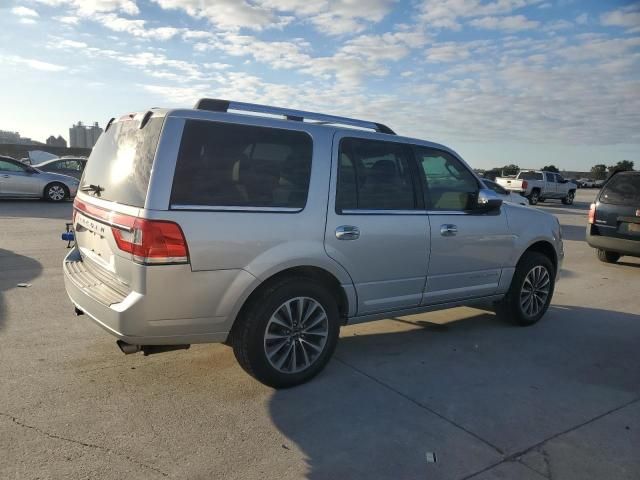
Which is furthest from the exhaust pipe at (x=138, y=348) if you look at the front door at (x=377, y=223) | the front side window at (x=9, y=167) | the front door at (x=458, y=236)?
the front side window at (x=9, y=167)

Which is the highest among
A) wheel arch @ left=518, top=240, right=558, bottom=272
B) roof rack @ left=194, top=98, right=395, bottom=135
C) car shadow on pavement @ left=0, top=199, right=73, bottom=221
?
roof rack @ left=194, top=98, right=395, bottom=135

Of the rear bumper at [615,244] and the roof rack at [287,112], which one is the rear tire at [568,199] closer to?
the rear bumper at [615,244]

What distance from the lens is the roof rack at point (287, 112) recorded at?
368 cm

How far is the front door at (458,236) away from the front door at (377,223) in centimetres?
16

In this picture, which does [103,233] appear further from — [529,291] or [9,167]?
[9,167]

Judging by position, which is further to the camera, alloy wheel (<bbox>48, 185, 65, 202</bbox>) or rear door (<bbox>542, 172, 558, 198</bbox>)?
rear door (<bbox>542, 172, 558, 198</bbox>)

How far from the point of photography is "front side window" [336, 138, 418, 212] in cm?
401

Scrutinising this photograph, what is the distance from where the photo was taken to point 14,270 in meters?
6.88

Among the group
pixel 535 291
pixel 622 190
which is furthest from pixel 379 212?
pixel 622 190

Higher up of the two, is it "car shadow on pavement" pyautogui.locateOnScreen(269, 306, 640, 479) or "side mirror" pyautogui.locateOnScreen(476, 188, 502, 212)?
"side mirror" pyautogui.locateOnScreen(476, 188, 502, 212)

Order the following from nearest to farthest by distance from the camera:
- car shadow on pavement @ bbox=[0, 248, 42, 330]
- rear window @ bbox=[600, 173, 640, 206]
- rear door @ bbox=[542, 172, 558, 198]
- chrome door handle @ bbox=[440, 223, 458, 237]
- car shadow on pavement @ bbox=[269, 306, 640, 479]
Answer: car shadow on pavement @ bbox=[269, 306, 640, 479], chrome door handle @ bbox=[440, 223, 458, 237], car shadow on pavement @ bbox=[0, 248, 42, 330], rear window @ bbox=[600, 173, 640, 206], rear door @ bbox=[542, 172, 558, 198]

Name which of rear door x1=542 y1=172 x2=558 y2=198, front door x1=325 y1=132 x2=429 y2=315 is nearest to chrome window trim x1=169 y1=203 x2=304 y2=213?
front door x1=325 y1=132 x2=429 y2=315

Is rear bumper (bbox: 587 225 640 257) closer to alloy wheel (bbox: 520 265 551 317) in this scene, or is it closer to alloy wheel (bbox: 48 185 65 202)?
alloy wheel (bbox: 520 265 551 317)

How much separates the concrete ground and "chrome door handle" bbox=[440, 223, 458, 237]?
106 centimetres
